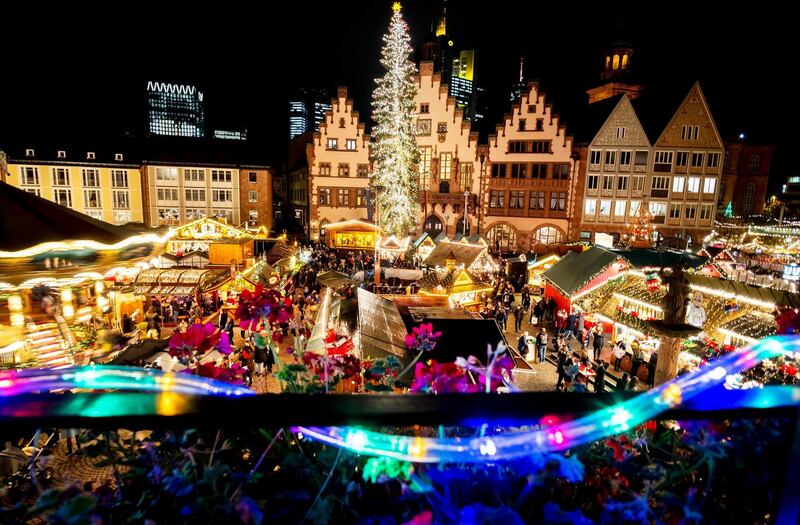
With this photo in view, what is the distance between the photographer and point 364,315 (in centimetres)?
969

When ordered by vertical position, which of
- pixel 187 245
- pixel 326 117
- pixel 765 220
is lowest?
pixel 187 245

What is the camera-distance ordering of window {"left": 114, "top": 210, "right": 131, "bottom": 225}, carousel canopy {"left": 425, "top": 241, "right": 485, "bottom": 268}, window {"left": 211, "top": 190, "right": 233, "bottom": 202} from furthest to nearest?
window {"left": 211, "top": 190, "right": 233, "bottom": 202} < window {"left": 114, "top": 210, "right": 131, "bottom": 225} < carousel canopy {"left": 425, "top": 241, "right": 485, "bottom": 268}

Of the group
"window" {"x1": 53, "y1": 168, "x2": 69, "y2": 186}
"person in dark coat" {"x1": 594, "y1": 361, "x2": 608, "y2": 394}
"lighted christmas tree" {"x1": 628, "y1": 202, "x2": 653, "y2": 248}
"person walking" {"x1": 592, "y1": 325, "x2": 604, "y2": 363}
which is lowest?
"person walking" {"x1": 592, "y1": 325, "x2": 604, "y2": 363}

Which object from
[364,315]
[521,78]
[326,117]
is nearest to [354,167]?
[326,117]

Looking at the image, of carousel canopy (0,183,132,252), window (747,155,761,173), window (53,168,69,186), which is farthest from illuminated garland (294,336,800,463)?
window (747,155,761,173)

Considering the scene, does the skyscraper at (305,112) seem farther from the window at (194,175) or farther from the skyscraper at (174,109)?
the window at (194,175)

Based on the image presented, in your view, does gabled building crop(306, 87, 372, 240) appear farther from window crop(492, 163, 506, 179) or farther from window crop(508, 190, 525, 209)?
window crop(508, 190, 525, 209)

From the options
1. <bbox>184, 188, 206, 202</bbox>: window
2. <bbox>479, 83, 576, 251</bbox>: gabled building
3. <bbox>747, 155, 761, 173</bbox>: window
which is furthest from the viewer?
<bbox>747, 155, 761, 173</bbox>: window

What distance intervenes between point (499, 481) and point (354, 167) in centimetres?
3949

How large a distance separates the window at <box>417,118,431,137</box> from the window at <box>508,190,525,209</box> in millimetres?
9064

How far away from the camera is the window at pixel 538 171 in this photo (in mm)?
36844

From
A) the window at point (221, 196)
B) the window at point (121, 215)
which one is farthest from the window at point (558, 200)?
the window at point (121, 215)

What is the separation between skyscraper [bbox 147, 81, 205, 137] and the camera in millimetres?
113188

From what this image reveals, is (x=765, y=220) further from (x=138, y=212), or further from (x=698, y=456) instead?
(x=138, y=212)
